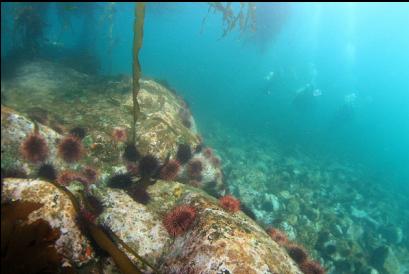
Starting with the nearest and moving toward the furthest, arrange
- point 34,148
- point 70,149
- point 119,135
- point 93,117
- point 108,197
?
point 34,148, point 108,197, point 70,149, point 119,135, point 93,117

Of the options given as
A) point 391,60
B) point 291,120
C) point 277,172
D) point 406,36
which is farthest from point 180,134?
point 391,60

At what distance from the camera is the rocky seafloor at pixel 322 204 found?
13.0 m

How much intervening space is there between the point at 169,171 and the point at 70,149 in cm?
224

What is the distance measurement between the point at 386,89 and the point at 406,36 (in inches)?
3393

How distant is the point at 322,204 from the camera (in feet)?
55.7

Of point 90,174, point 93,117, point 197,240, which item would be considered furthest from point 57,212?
point 93,117

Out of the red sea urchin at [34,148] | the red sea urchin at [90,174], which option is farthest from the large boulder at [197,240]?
the red sea urchin at [34,148]

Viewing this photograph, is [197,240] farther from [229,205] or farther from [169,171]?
[169,171]

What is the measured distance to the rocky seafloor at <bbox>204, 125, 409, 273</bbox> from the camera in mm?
12961

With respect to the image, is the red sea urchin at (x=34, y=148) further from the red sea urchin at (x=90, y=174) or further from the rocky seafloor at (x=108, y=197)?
the red sea urchin at (x=90, y=174)

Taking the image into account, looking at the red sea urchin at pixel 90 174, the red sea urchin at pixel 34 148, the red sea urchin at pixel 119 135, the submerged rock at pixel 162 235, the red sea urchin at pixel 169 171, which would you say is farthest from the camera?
the red sea urchin at pixel 119 135

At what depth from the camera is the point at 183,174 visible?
352 inches

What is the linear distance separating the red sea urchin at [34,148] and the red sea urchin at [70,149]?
1.20ft

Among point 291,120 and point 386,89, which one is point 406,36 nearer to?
point 386,89
